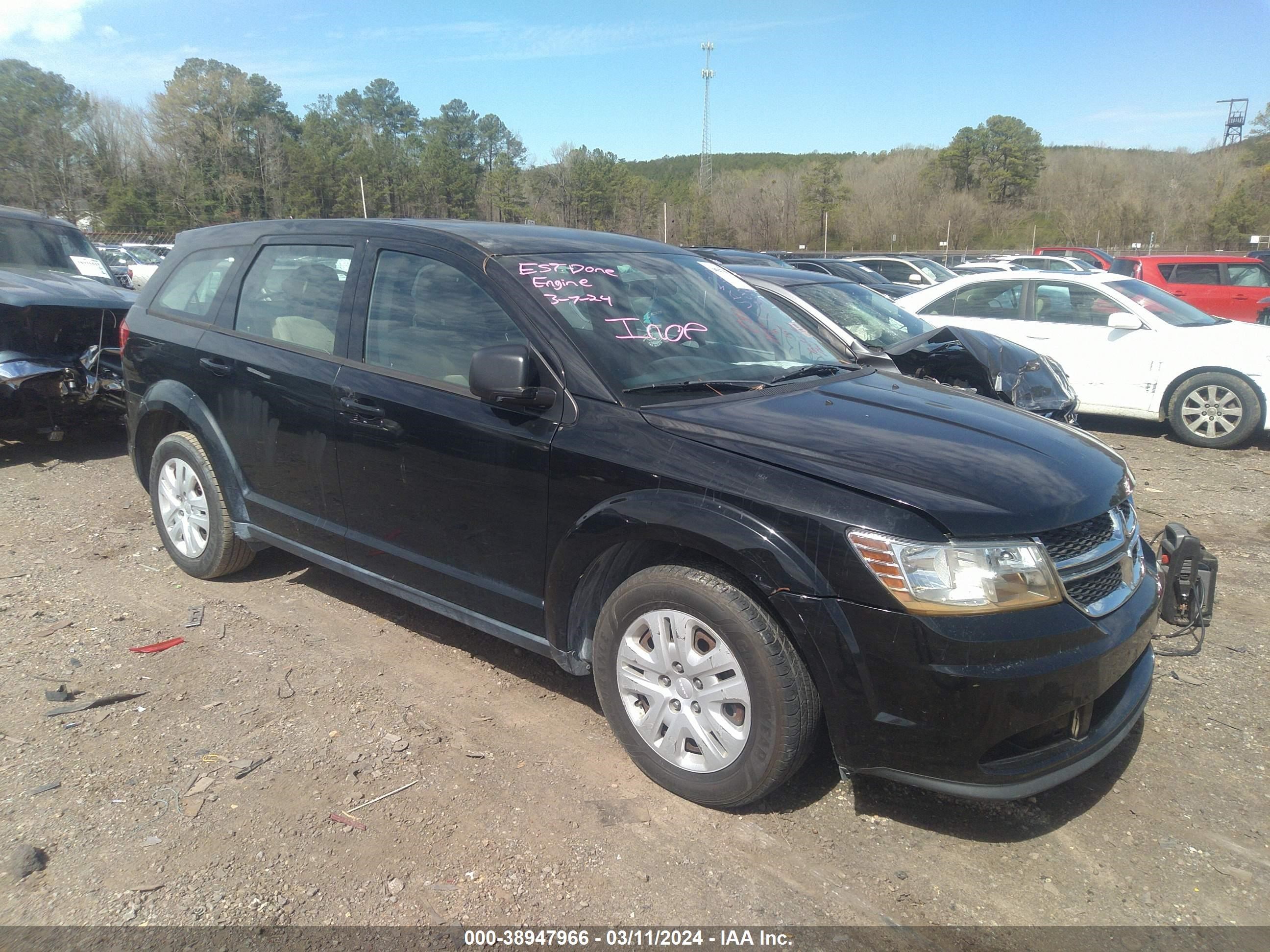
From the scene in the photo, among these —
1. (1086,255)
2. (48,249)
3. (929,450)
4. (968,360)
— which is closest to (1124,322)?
(968,360)

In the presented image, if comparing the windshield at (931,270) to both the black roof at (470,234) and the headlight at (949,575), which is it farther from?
the headlight at (949,575)

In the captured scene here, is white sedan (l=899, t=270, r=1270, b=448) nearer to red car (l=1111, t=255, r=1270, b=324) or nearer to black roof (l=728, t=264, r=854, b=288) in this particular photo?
black roof (l=728, t=264, r=854, b=288)

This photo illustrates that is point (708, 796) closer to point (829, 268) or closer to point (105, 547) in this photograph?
point (105, 547)

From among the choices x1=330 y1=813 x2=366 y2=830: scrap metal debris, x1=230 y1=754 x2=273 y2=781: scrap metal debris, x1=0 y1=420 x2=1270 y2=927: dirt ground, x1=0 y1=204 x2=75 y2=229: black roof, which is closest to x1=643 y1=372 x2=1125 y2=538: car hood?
x1=0 y1=420 x2=1270 y2=927: dirt ground

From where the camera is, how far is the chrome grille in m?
2.53

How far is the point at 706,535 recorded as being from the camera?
2.56m

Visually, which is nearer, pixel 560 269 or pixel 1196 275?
pixel 560 269

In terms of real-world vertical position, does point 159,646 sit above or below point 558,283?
below

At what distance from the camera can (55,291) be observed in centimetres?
723

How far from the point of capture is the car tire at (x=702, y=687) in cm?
252

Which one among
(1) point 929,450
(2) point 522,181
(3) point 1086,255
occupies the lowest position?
(1) point 929,450

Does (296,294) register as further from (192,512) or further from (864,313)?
(864,313)

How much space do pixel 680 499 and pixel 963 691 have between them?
977 millimetres

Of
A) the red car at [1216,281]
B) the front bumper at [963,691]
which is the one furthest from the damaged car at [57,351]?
the red car at [1216,281]
